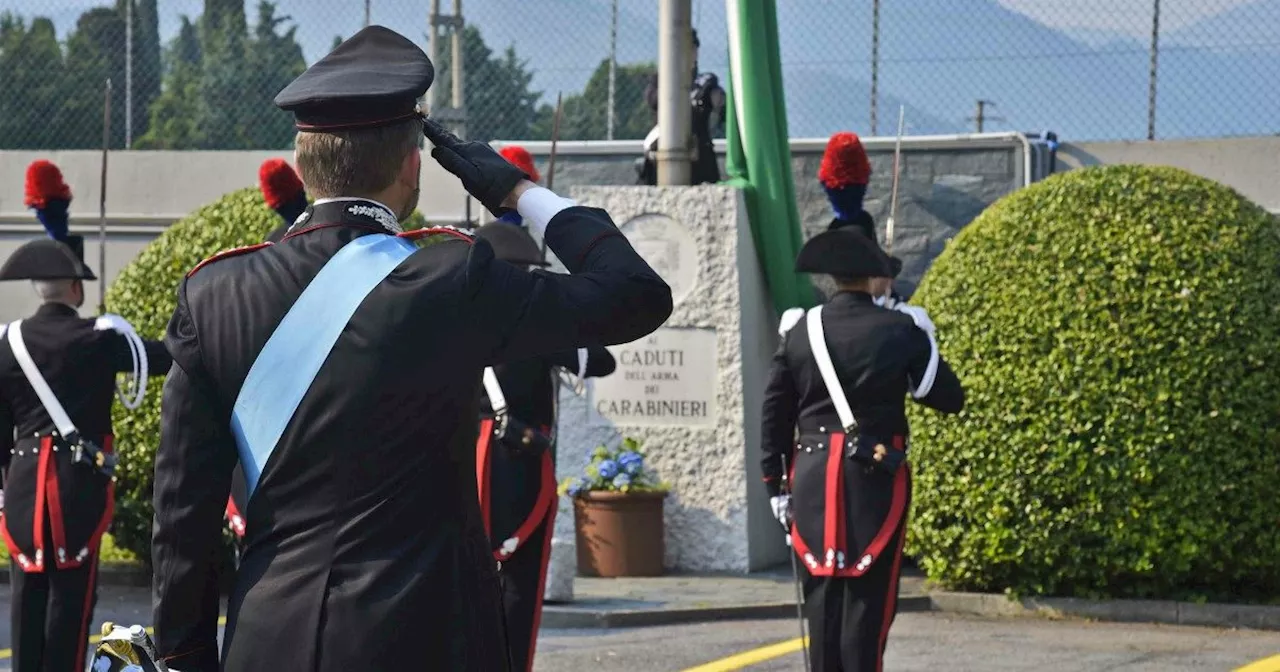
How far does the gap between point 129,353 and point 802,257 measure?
266cm

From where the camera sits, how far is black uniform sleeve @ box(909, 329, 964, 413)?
6734 mm

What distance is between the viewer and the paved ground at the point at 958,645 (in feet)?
28.7

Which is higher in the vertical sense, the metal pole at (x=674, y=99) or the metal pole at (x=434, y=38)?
the metal pole at (x=434, y=38)

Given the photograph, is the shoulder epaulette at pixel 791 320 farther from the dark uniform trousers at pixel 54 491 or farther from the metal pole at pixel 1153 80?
the metal pole at pixel 1153 80

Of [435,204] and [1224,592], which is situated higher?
[435,204]

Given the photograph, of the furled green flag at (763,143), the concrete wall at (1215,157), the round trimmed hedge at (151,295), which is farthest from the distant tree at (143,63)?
the concrete wall at (1215,157)

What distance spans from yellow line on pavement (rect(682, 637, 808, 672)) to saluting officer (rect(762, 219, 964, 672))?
1.79 meters

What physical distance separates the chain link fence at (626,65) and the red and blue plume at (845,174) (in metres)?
4.36

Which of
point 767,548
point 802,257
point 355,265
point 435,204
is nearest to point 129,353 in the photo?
point 802,257

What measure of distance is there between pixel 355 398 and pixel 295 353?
127 millimetres

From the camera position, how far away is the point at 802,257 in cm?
712

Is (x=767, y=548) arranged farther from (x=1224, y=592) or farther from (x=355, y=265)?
(x=355, y=265)

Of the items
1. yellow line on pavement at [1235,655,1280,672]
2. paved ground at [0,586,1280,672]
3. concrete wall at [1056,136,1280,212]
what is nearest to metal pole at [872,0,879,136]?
concrete wall at [1056,136,1280,212]

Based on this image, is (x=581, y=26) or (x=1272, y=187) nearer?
(x=1272, y=187)
